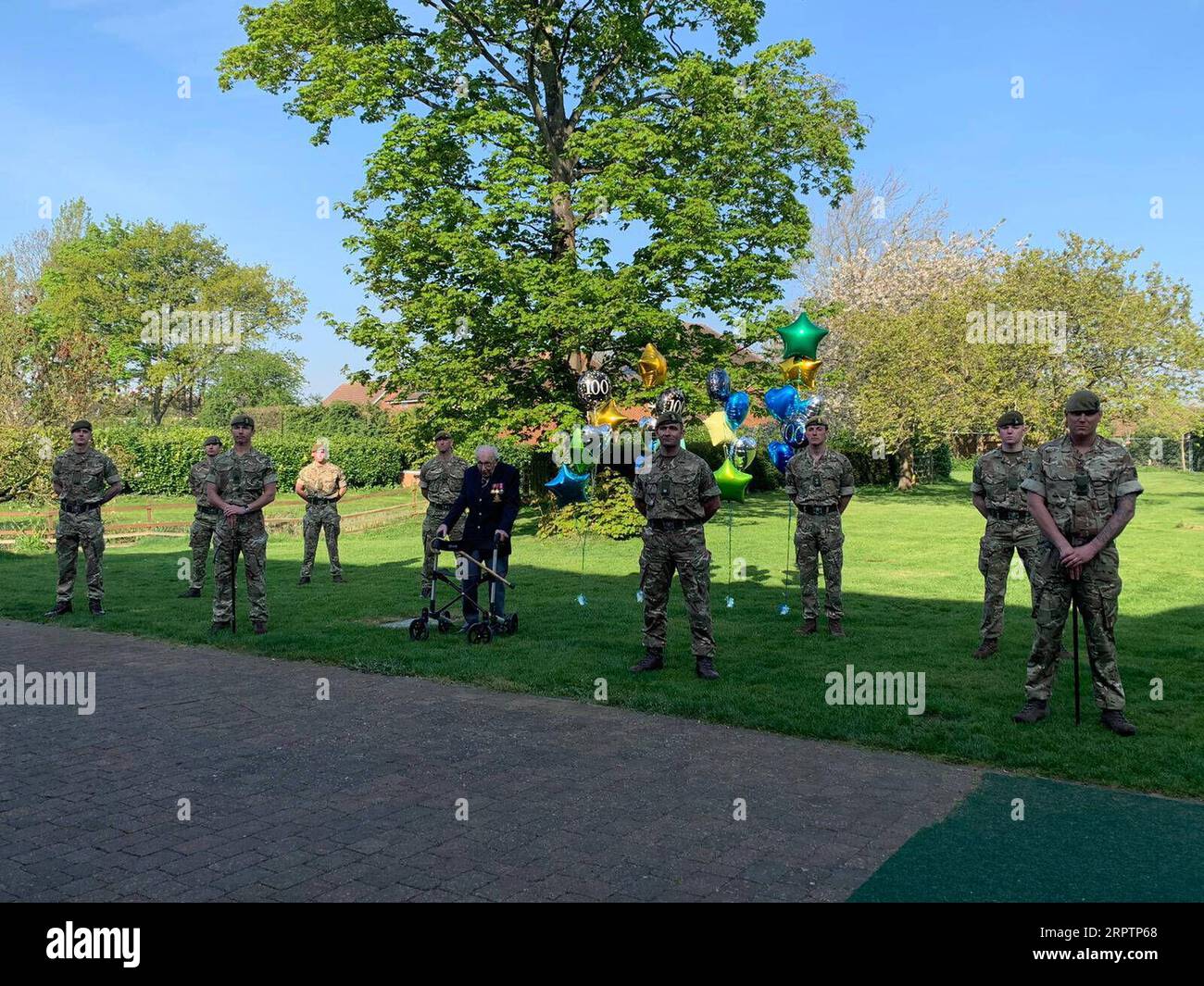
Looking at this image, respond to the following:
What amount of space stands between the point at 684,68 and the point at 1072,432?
62.1 ft

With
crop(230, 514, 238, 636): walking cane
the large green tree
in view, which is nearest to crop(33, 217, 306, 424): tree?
the large green tree

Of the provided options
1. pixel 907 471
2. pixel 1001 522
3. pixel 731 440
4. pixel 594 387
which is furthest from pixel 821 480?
pixel 907 471

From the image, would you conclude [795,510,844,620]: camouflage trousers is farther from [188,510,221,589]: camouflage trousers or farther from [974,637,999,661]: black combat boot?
[188,510,221,589]: camouflage trousers

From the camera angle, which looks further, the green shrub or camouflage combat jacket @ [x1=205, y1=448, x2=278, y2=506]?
the green shrub

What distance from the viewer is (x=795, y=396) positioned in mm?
12930

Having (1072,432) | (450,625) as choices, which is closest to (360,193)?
(450,625)

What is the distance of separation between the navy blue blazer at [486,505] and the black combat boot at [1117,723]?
6.31 meters

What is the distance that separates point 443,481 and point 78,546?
4.85 meters

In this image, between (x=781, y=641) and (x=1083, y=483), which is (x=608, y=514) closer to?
(x=781, y=641)

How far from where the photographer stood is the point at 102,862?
16.2 feet

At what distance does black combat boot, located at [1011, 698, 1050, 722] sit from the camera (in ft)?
24.2

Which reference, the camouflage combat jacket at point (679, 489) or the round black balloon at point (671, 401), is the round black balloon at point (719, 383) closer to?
the round black balloon at point (671, 401)

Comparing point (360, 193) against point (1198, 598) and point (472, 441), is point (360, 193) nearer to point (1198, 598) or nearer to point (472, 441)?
point (472, 441)

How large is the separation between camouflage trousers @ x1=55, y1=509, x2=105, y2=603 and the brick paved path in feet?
15.8
